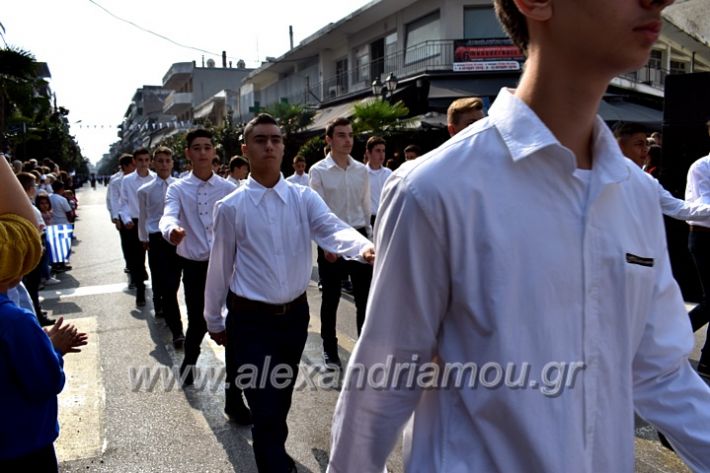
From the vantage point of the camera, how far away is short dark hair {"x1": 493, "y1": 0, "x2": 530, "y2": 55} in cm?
138

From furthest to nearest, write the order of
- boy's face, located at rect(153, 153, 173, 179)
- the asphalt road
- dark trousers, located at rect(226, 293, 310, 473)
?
boy's face, located at rect(153, 153, 173, 179) < the asphalt road < dark trousers, located at rect(226, 293, 310, 473)

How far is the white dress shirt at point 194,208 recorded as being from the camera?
5719mm

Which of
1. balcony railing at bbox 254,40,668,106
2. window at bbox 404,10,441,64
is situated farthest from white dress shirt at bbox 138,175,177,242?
window at bbox 404,10,441,64

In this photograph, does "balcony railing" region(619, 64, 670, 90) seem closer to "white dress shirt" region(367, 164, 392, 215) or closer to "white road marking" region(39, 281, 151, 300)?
"white dress shirt" region(367, 164, 392, 215)

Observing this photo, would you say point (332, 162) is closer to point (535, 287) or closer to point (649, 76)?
point (535, 287)

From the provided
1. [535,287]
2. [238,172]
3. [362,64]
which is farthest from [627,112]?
[535,287]

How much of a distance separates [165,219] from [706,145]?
673 cm

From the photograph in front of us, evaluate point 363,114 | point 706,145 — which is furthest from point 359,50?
point 706,145

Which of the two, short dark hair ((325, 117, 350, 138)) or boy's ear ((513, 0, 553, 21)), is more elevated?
short dark hair ((325, 117, 350, 138))

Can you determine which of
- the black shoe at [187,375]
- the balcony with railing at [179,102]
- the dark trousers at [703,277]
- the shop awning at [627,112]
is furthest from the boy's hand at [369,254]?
the balcony with railing at [179,102]

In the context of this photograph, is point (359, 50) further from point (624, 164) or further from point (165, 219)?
point (624, 164)

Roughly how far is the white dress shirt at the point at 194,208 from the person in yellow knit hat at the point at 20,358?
332cm

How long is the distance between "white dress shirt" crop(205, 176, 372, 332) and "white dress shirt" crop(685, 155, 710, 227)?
3.48 m

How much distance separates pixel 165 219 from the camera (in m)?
5.38
